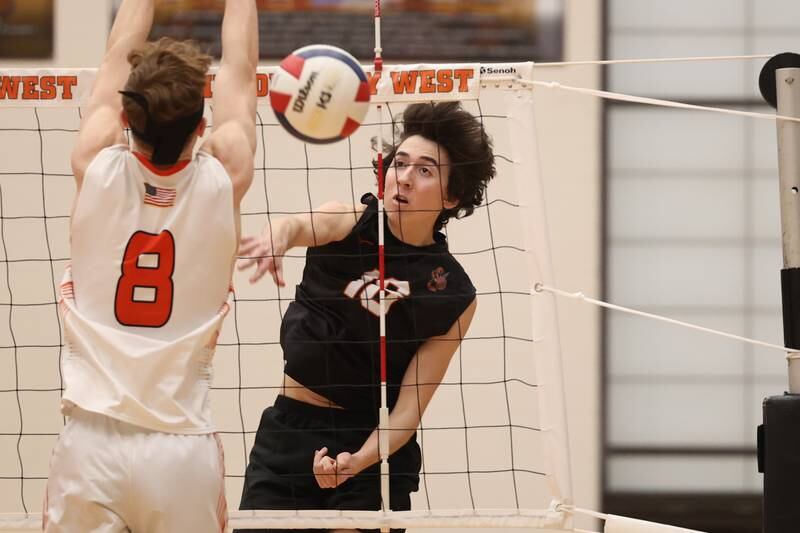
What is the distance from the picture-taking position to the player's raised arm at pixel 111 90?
2822 millimetres

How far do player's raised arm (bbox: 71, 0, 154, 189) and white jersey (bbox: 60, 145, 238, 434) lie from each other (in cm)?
8

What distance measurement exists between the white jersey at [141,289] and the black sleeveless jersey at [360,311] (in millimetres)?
1281

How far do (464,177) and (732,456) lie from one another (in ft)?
10.7

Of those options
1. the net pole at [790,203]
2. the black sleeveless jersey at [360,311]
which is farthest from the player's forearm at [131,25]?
the net pole at [790,203]

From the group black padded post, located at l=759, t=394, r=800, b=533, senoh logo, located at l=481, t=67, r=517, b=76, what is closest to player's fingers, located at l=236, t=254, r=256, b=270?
senoh logo, located at l=481, t=67, r=517, b=76

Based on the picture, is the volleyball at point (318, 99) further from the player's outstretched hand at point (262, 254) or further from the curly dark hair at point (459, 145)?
the curly dark hair at point (459, 145)

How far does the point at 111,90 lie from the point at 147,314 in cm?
→ 62

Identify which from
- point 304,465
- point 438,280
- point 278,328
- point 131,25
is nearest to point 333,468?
point 304,465

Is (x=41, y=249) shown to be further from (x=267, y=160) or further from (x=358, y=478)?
(x=358, y=478)

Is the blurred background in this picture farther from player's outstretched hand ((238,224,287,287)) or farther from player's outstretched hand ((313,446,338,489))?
player's outstretched hand ((238,224,287,287))

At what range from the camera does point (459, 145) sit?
13.6ft

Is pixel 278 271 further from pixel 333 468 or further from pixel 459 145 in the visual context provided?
pixel 459 145

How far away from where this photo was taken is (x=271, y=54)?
639 cm

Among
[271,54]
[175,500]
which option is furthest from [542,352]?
[271,54]
